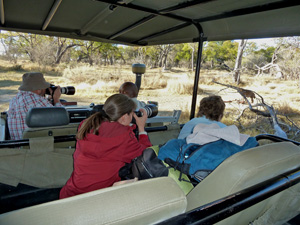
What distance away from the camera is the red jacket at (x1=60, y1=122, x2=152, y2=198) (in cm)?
144

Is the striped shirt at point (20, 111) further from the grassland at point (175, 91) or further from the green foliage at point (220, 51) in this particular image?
the green foliage at point (220, 51)

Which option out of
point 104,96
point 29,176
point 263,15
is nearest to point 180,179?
point 29,176

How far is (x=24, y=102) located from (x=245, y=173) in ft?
7.64

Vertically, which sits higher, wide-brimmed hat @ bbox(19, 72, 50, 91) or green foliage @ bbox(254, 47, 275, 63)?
Answer: green foliage @ bbox(254, 47, 275, 63)

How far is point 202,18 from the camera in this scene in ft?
8.73

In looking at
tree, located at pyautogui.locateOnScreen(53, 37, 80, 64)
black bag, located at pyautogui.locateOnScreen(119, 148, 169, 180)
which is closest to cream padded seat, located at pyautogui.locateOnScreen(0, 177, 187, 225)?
black bag, located at pyautogui.locateOnScreen(119, 148, 169, 180)

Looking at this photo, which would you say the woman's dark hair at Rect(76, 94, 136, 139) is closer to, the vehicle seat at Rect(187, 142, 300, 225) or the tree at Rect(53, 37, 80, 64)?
the vehicle seat at Rect(187, 142, 300, 225)

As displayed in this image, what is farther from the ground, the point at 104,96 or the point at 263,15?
the point at 263,15

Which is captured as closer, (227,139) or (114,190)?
(114,190)

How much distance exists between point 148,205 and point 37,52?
66.8 feet

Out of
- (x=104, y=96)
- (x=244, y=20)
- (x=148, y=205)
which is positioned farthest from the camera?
(x=104, y=96)

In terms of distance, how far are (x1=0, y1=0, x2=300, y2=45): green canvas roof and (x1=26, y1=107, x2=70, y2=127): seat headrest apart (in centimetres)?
111

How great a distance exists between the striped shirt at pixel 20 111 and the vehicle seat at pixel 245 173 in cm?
196

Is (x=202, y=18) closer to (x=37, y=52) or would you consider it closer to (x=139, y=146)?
(x=139, y=146)
